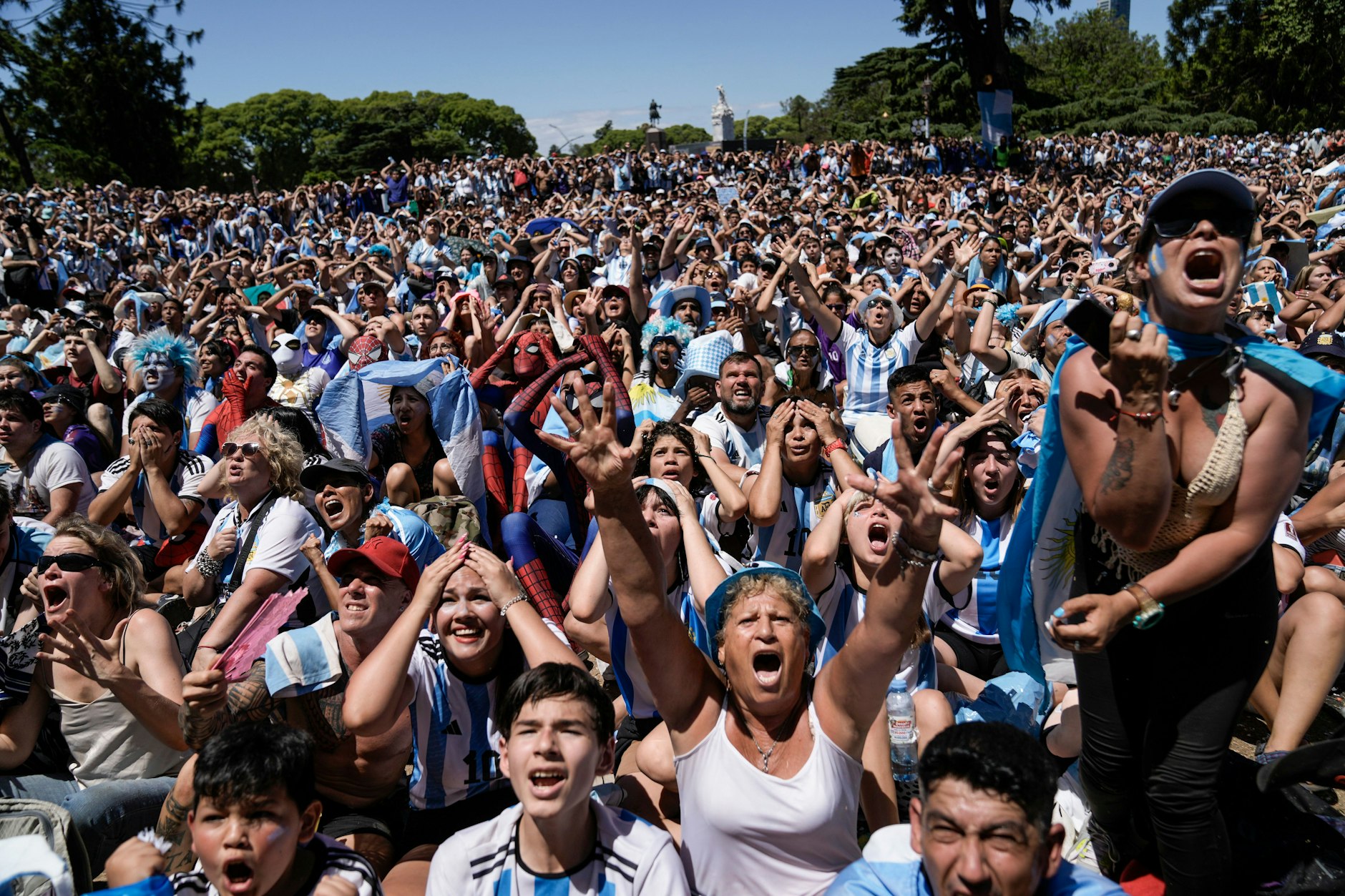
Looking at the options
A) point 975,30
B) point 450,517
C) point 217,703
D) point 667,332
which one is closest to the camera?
point 217,703

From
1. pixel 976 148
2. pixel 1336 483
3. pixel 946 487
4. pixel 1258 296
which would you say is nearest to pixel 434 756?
pixel 946 487

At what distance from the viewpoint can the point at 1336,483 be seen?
4297mm

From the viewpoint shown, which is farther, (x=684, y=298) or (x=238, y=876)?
(x=684, y=298)

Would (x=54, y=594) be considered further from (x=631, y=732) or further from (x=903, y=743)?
(x=903, y=743)

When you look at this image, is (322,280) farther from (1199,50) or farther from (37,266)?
(1199,50)

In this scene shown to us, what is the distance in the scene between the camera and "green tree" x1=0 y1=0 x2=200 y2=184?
40688mm

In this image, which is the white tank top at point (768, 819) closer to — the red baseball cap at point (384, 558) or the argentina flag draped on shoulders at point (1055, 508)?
the argentina flag draped on shoulders at point (1055, 508)

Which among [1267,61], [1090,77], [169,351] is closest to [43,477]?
[169,351]

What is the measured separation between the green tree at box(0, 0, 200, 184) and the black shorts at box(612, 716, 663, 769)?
4697 cm

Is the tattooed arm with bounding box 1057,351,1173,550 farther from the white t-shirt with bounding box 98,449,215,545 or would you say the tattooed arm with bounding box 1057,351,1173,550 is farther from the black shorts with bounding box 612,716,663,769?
the white t-shirt with bounding box 98,449,215,545

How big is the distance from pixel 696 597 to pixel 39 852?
208cm

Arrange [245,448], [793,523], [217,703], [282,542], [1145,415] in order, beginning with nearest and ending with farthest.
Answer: [1145,415], [217,703], [282,542], [245,448], [793,523]

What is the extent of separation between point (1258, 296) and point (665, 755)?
23.5 feet

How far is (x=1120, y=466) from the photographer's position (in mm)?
2006
